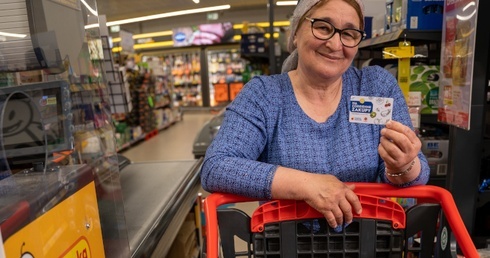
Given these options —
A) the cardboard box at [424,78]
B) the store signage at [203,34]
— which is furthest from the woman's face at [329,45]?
the store signage at [203,34]

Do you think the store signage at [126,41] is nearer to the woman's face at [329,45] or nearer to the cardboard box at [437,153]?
the cardboard box at [437,153]

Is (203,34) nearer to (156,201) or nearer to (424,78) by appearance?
(424,78)

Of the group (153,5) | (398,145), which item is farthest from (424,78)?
(153,5)

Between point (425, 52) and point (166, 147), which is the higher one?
point (425, 52)

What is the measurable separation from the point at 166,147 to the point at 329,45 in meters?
6.62

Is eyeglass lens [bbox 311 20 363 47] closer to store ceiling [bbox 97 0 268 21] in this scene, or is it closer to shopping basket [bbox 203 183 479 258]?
shopping basket [bbox 203 183 479 258]

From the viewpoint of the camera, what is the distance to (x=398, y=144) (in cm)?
90

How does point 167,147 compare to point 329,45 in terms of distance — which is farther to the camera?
point 167,147

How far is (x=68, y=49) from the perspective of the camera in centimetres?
126

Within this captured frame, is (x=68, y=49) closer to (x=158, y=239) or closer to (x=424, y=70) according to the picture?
(x=158, y=239)

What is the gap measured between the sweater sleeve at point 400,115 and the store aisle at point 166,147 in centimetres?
517

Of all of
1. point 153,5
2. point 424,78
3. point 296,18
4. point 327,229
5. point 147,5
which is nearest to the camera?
point 327,229

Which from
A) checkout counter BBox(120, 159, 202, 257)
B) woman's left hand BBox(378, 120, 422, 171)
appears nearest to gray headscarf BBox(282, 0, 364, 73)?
woman's left hand BBox(378, 120, 422, 171)

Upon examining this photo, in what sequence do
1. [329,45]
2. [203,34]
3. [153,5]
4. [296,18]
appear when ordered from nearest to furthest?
[329,45] → [296,18] → [153,5] → [203,34]
